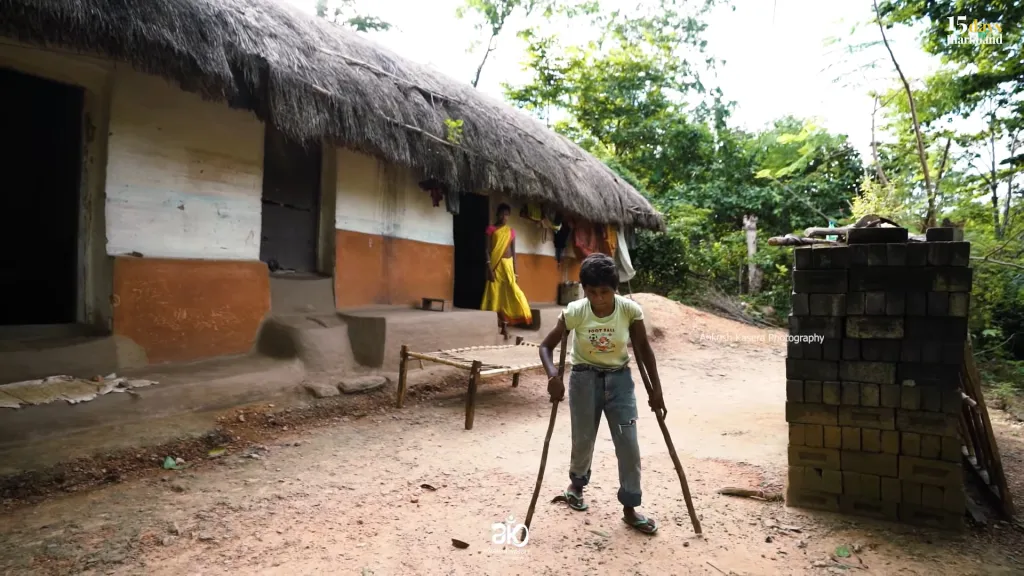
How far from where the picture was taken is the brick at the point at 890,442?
282cm

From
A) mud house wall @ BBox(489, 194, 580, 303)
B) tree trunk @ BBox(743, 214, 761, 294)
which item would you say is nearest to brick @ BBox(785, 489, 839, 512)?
mud house wall @ BBox(489, 194, 580, 303)

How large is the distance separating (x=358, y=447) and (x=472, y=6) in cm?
1690

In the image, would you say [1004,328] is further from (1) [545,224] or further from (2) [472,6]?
(2) [472,6]

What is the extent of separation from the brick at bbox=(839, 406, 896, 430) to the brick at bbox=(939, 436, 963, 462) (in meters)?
0.22

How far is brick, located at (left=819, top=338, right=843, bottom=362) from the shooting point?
295 cm

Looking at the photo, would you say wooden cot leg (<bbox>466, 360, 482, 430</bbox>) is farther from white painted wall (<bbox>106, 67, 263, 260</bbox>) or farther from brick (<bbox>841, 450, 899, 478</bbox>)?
brick (<bbox>841, 450, 899, 478</bbox>)

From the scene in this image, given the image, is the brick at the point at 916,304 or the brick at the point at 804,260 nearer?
the brick at the point at 916,304

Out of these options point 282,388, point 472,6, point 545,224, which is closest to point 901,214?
point 545,224

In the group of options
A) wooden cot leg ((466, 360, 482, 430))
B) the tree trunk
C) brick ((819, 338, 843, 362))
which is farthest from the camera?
the tree trunk

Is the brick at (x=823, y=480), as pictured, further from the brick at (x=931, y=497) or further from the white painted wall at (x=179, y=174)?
the white painted wall at (x=179, y=174)

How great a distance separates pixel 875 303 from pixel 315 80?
182 inches

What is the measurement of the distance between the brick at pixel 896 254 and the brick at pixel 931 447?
88 centimetres

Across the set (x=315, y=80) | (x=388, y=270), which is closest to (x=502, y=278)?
(x=388, y=270)

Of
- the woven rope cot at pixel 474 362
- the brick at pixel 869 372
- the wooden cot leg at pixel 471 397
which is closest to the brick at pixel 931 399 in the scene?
the brick at pixel 869 372
